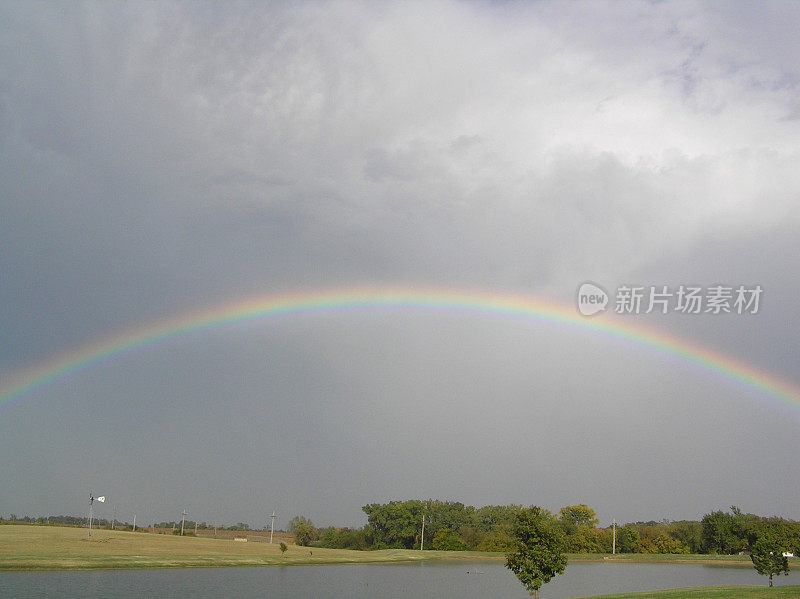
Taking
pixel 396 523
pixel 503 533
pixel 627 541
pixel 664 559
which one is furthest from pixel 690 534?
pixel 396 523

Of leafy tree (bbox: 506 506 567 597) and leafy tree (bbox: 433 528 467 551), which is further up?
leafy tree (bbox: 506 506 567 597)

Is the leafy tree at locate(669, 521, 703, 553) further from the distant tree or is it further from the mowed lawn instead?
the mowed lawn

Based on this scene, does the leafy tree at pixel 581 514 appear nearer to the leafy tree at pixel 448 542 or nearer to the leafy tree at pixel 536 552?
the leafy tree at pixel 448 542

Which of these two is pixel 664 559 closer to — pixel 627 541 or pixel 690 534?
pixel 627 541

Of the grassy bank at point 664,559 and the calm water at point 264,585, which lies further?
the grassy bank at point 664,559

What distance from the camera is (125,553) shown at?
2945 inches

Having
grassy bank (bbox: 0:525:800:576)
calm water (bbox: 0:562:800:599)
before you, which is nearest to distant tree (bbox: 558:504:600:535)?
grassy bank (bbox: 0:525:800:576)

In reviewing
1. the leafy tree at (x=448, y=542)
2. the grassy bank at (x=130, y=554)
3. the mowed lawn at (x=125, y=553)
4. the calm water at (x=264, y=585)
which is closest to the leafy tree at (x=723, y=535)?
the grassy bank at (x=130, y=554)

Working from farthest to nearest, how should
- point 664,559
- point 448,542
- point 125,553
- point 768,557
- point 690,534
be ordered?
point 690,534 < point 448,542 < point 664,559 < point 125,553 < point 768,557

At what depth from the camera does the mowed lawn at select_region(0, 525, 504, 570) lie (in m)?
61.9

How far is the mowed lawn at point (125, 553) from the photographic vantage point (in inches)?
2437

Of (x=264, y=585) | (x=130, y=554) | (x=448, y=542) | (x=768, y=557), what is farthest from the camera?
(x=448, y=542)

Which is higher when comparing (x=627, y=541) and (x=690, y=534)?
(x=690, y=534)

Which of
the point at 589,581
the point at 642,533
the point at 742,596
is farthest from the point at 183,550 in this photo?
the point at 642,533
